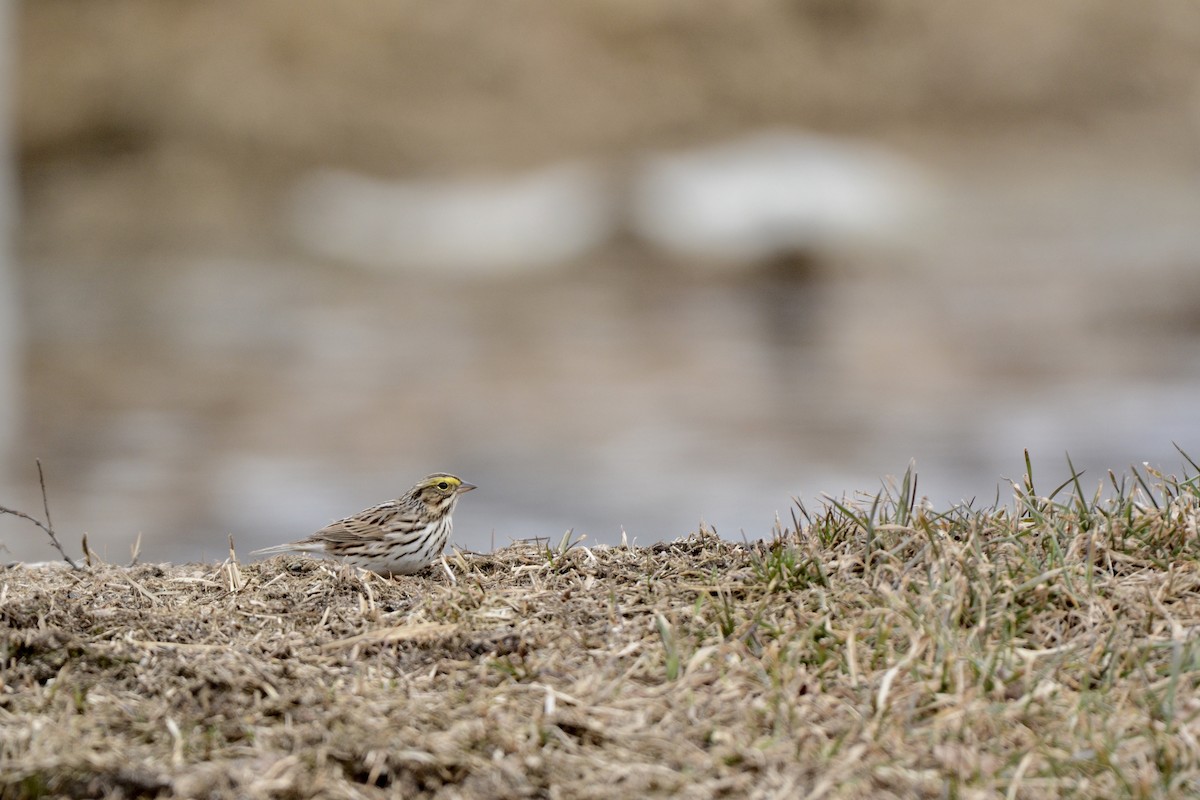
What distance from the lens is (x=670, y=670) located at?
9.31 ft

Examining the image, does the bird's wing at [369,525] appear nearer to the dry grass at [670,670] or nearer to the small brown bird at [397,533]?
the small brown bird at [397,533]

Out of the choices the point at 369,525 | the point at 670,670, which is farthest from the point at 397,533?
the point at 670,670

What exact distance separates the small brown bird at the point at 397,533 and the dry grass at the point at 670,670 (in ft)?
0.28

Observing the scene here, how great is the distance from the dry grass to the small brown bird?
0.09 metres

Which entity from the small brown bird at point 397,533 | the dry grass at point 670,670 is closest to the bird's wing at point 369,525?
the small brown bird at point 397,533

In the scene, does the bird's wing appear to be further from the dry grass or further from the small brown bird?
the dry grass

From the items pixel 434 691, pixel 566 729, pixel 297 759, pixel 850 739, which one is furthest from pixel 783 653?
pixel 297 759

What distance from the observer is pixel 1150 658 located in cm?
291

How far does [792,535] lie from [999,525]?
571mm

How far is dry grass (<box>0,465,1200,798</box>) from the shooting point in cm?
249

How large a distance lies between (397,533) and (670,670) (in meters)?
1.14

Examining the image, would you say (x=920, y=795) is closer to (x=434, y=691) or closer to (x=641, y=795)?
(x=641, y=795)

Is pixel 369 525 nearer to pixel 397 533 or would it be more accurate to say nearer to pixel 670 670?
pixel 397 533

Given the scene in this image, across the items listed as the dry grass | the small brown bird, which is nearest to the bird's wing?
the small brown bird
